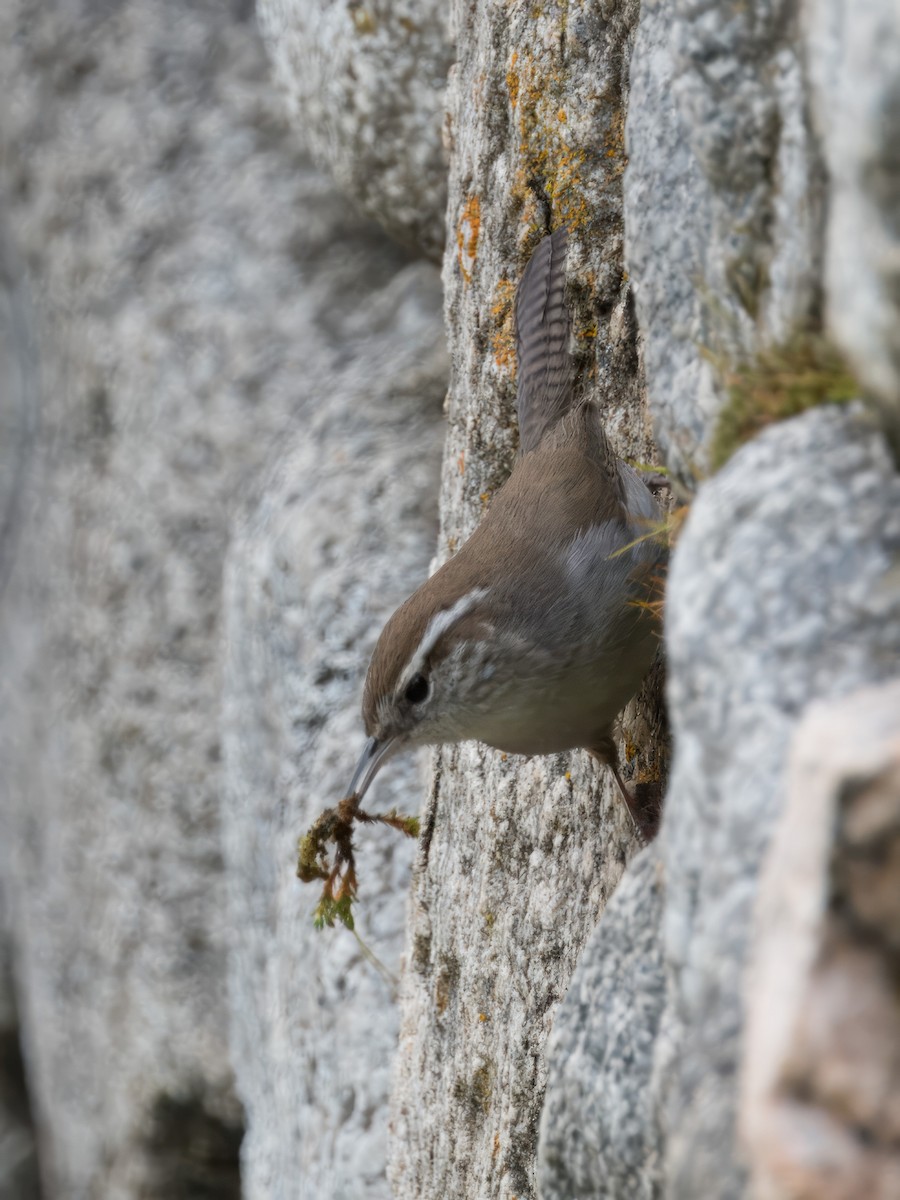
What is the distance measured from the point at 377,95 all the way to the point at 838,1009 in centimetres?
506

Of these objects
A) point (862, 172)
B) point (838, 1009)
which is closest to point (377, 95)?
point (862, 172)

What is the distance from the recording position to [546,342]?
2.93 m

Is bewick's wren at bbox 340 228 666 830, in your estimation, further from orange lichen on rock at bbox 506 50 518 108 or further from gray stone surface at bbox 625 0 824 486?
orange lichen on rock at bbox 506 50 518 108

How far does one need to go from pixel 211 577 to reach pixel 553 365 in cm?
463

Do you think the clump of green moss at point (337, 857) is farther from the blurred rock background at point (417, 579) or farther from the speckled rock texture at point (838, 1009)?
the speckled rock texture at point (838, 1009)

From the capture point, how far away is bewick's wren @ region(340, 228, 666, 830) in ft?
7.71

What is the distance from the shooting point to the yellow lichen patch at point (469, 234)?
3.76 metres

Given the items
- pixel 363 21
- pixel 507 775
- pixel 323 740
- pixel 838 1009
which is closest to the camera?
pixel 838 1009

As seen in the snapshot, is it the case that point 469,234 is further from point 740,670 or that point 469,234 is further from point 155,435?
point 155,435

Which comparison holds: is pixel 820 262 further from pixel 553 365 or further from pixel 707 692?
pixel 553 365

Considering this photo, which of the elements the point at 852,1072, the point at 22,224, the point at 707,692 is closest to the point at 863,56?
the point at 707,692

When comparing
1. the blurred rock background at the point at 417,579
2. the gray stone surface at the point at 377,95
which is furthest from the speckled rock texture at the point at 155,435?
the gray stone surface at the point at 377,95

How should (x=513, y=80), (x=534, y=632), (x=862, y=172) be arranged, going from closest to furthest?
(x=862, y=172)
(x=534, y=632)
(x=513, y=80)

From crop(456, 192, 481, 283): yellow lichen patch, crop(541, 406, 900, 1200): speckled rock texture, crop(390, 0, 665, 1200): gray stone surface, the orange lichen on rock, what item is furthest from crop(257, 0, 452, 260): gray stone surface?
crop(541, 406, 900, 1200): speckled rock texture
